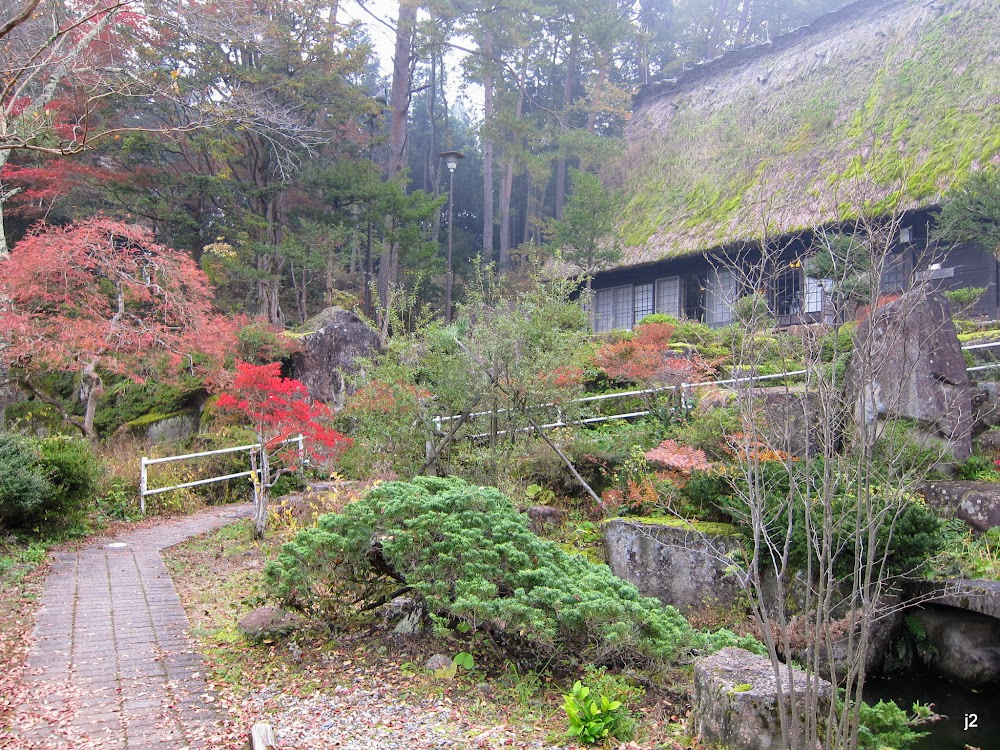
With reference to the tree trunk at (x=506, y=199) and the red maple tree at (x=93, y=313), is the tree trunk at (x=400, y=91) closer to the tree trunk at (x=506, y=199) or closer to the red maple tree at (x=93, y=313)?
the tree trunk at (x=506, y=199)

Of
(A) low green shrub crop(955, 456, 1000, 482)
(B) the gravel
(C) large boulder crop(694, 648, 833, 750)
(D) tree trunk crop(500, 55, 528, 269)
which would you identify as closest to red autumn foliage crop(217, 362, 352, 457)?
(B) the gravel

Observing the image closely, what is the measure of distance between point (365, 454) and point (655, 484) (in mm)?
3349

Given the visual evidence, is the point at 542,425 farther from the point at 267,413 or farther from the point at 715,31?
the point at 715,31

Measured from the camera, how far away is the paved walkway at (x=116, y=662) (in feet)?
12.7

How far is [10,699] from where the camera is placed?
4.15 m

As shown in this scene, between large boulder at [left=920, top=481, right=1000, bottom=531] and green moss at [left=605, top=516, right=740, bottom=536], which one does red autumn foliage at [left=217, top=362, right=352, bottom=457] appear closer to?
A: green moss at [left=605, top=516, right=740, bottom=536]

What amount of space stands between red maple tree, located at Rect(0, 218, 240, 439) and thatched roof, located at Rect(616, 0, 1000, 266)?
982 cm

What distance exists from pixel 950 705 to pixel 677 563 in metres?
2.33

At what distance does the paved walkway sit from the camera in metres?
3.87

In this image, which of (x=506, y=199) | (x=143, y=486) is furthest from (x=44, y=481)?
(x=506, y=199)

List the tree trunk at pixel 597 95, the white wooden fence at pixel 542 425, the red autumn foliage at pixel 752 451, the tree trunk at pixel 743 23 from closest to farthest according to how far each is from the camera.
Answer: the red autumn foliage at pixel 752 451, the white wooden fence at pixel 542 425, the tree trunk at pixel 597 95, the tree trunk at pixel 743 23

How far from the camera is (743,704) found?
391 cm

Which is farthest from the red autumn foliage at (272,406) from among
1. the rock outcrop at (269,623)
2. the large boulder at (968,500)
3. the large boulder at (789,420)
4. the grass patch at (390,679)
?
the large boulder at (968,500)

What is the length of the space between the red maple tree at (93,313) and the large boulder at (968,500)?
32.1 ft
